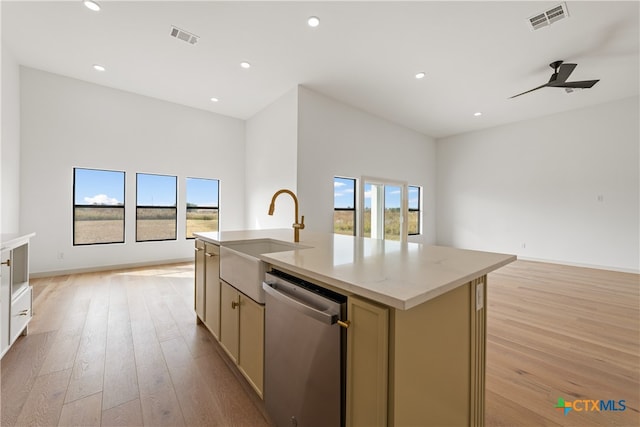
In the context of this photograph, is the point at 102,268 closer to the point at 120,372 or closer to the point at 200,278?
the point at 200,278

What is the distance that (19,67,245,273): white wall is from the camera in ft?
13.5

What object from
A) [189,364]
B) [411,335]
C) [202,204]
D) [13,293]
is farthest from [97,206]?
[411,335]

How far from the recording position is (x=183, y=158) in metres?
5.48

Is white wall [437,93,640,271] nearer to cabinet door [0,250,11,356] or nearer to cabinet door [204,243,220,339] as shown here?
cabinet door [204,243,220,339]

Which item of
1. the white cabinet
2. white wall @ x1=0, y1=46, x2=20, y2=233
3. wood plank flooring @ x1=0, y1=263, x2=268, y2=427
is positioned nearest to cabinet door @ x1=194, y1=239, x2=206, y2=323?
wood plank flooring @ x1=0, y1=263, x2=268, y2=427

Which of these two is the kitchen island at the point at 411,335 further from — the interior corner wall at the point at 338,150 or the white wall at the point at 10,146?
the white wall at the point at 10,146

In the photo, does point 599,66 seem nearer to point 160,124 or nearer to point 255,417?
point 255,417

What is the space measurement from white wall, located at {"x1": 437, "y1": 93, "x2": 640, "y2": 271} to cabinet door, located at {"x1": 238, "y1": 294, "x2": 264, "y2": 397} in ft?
23.0

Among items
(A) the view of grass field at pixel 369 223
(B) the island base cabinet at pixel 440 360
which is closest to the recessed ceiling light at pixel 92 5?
(B) the island base cabinet at pixel 440 360

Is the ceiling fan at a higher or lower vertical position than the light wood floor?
higher

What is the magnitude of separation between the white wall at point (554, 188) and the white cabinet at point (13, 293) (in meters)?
8.21

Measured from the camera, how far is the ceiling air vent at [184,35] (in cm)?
313

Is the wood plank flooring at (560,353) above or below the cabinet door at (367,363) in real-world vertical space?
below

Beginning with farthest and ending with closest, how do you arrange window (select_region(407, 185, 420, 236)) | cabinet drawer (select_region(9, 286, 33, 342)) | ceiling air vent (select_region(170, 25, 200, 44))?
window (select_region(407, 185, 420, 236))
ceiling air vent (select_region(170, 25, 200, 44))
cabinet drawer (select_region(9, 286, 33, 342))
